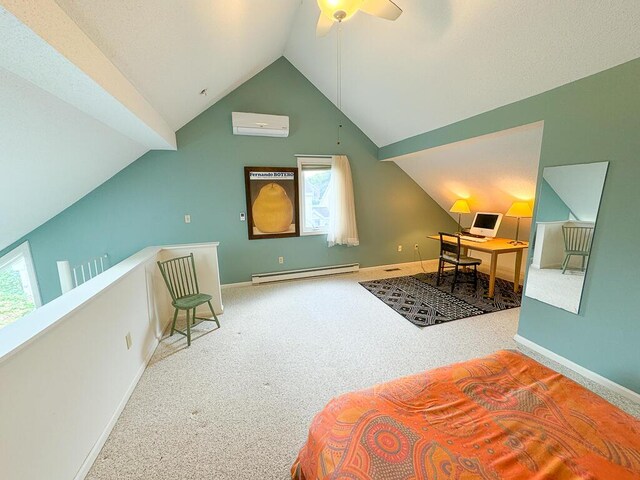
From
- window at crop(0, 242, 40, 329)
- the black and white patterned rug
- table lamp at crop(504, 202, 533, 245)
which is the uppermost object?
table lamp at crop(504, 202, 533, 245)

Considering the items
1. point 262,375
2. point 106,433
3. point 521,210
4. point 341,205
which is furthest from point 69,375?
point 521,210

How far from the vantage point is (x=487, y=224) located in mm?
4039

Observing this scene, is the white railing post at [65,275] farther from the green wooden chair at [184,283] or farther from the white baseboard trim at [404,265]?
the white baseboard trim at [404,265]

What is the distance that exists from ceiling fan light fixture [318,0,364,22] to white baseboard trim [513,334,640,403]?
3.05 m

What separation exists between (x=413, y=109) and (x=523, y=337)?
2.72 meters

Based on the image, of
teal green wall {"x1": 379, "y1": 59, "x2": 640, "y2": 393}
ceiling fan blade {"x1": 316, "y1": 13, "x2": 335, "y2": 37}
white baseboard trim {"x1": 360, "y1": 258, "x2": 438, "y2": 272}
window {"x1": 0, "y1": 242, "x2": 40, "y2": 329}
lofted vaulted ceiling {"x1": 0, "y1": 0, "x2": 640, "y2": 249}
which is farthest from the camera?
white baseboard trim {"x1": 360, "y1": 258, "x2": 438, "y2": 272}

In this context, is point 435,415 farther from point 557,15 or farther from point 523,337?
point 557,15

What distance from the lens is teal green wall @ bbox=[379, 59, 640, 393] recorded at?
5.54ft

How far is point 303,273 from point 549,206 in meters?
3.14

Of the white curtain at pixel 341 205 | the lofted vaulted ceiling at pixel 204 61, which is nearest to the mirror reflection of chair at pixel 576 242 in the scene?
the lofted vaulted ceiling at pixel 204 61

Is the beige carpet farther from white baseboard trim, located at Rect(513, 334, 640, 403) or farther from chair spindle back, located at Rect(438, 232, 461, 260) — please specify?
chair spindle back, located at Rect(438, 232, 461, 260)

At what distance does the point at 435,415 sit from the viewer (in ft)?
3.35

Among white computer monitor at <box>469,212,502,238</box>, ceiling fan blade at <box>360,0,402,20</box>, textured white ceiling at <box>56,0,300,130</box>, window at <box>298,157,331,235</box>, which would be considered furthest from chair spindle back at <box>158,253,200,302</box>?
white computer monitor at <box>469,212,502,238</box>

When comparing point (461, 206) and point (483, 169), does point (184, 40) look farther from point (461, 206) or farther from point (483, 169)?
point (461, 206)
